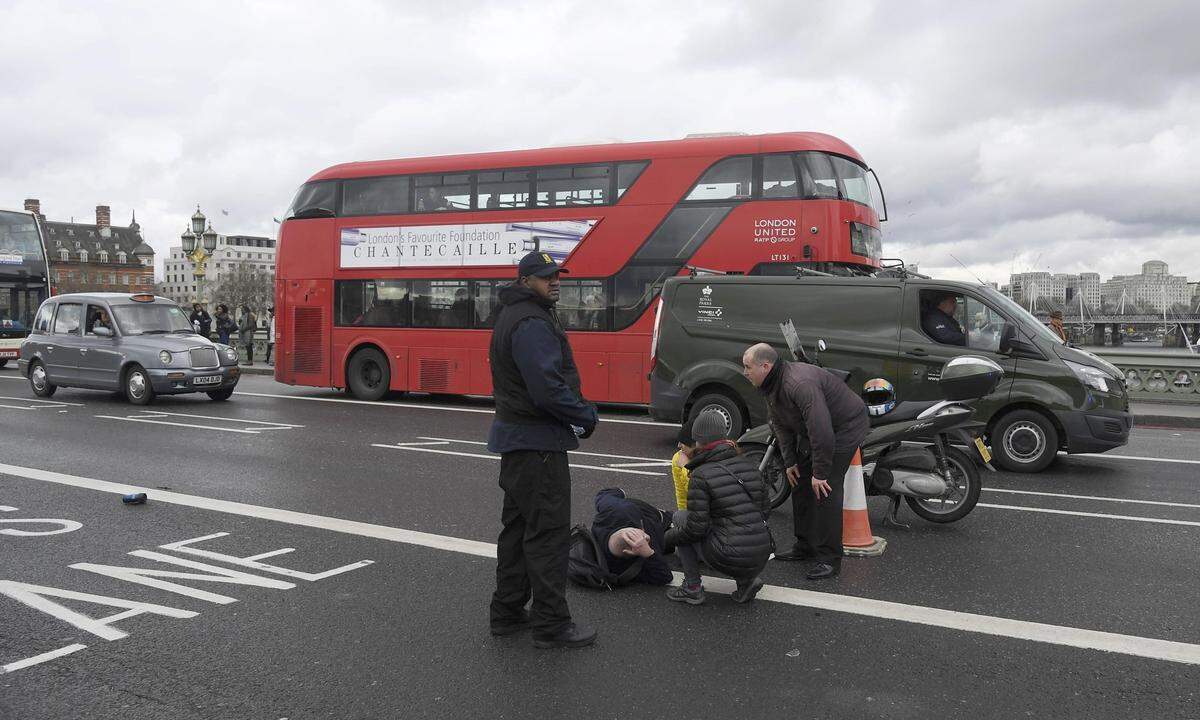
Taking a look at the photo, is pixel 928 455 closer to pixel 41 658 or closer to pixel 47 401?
pixel 41 658

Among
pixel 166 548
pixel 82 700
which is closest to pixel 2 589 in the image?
pixel 166 548

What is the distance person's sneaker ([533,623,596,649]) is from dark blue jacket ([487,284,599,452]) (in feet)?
2.87

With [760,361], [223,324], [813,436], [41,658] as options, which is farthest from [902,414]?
[223,324]

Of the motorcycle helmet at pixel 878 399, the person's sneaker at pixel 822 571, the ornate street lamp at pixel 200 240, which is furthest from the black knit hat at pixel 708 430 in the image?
the ornate street lamp at pixel 200 240

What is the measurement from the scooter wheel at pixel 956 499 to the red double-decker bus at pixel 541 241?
5984mm

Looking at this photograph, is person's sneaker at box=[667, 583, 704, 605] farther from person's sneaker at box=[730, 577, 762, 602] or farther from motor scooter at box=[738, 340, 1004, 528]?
motor scooter at box=[738, 340, 1004, 528]

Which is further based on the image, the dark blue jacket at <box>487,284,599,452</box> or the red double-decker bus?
the red double-decker bus

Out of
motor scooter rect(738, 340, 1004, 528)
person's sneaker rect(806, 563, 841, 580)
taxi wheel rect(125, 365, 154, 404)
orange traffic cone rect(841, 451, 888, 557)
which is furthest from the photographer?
taxi wheel rect(125, 365, 154, 404)

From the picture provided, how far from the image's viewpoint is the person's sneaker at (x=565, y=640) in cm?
414

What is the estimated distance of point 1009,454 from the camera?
912 centimetres

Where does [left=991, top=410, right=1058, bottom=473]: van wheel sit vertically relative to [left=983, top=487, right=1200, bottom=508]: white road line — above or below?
above

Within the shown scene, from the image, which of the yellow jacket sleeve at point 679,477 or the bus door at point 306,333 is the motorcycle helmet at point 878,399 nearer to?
the yellow jacket sleeve at point 679,477

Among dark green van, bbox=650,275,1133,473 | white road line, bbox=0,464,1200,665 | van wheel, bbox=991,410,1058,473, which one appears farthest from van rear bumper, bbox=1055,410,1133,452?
white road line, bbox=0,464,1200,665

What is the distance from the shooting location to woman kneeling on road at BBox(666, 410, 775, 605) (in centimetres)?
465
